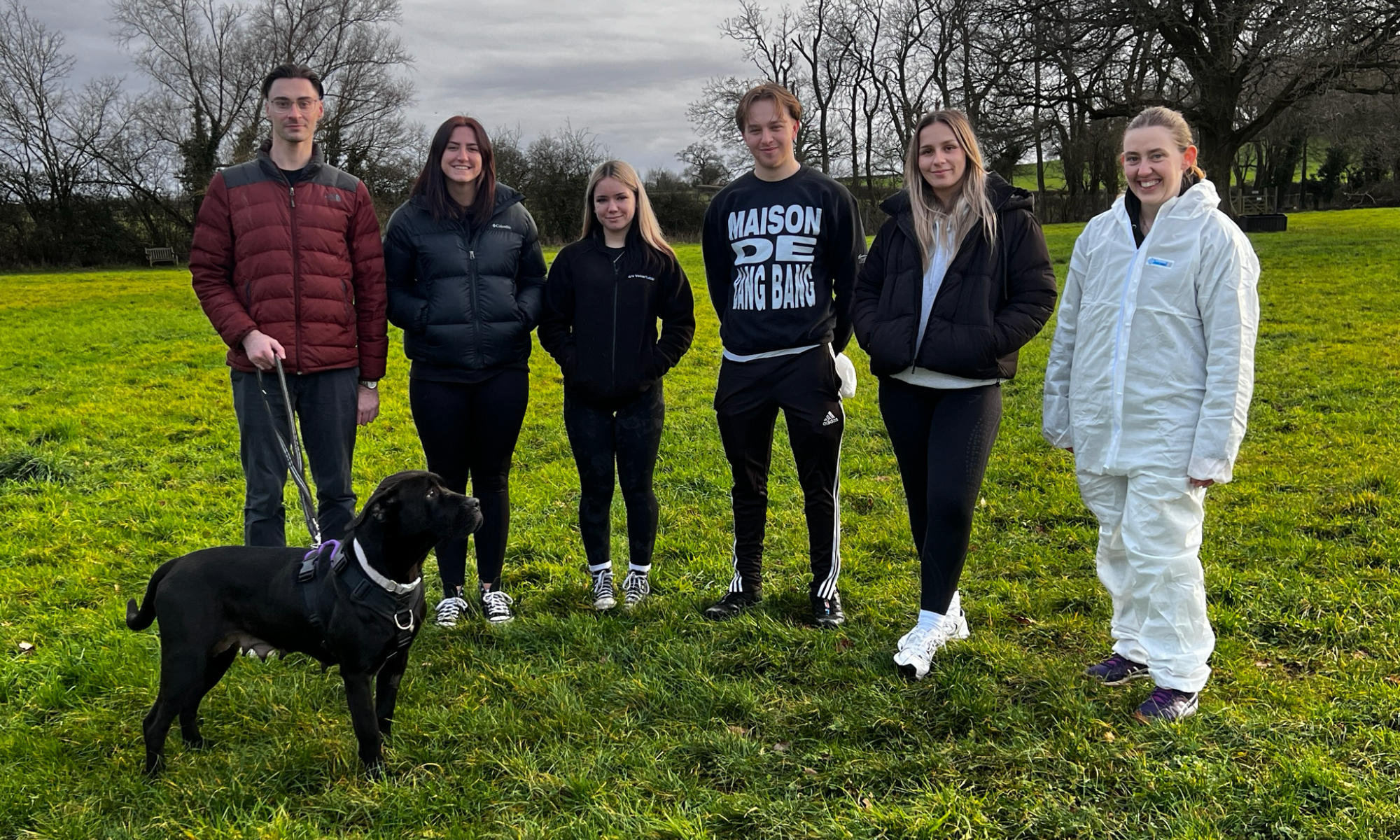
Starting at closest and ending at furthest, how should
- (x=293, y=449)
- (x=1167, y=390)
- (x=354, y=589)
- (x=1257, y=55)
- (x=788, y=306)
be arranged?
(x=354, y=589) < (x=1167, y=390) < (x=293, y=449) < (x=788, y=306) < (x=1257, y=55)

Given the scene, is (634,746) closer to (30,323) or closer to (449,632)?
(449,632)

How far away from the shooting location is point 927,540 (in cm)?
385

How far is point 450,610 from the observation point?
4449mm

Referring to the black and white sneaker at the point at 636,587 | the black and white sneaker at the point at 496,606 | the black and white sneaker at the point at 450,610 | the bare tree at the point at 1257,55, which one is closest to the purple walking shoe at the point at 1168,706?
the black and white sneaker at the point at 636,587

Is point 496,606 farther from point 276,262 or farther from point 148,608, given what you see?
point 276,262

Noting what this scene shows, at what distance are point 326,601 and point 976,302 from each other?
Result: 2690mm

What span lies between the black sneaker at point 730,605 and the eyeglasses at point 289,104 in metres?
2.90

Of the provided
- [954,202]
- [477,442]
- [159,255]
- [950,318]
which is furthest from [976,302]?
[159,255]

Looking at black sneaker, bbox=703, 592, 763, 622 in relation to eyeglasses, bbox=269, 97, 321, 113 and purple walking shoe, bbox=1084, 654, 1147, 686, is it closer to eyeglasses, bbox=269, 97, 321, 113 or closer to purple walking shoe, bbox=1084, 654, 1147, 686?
purple walking shoe, bbox=1084, 654, 1147, 686

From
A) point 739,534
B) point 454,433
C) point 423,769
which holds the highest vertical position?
point 454,433

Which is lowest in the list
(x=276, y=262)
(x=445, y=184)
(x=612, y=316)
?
(x=612, y=316)

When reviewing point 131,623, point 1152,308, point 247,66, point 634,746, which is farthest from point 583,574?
point 247,66

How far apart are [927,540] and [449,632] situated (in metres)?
2.24

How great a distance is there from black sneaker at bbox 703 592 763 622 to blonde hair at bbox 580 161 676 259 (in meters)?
1.71
